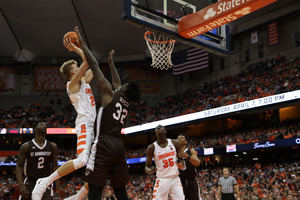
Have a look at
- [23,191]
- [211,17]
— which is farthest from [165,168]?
[211,17]

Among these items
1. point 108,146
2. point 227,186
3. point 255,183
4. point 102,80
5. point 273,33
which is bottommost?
point 255,183

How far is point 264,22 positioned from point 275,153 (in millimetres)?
11278

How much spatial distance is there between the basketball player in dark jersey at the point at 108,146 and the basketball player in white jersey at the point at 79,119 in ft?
1.59

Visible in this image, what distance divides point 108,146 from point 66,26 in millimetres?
27256

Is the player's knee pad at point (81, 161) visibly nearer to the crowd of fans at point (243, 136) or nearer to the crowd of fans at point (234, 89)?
the crowd of fans at point (243, 136)

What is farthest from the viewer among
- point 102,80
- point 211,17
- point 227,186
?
point 227,186

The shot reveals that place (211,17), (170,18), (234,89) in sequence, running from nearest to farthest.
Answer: (211,17) < (170,18) < (234,89)

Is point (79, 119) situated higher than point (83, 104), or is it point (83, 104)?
point (83, 104)

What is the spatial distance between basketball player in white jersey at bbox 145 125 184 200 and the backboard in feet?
11.7

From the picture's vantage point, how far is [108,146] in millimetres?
3922

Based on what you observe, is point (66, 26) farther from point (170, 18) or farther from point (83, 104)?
point (83, 104)

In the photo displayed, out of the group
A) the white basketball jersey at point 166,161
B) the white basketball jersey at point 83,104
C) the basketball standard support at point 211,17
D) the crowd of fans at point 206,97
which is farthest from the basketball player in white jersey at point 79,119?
the crowd of fans at point 206,97

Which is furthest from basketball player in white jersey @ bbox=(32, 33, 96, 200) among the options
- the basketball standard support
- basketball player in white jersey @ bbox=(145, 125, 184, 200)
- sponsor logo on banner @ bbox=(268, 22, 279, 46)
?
sponsor logo on banner @ bbox=(268, 22, 279, 46)

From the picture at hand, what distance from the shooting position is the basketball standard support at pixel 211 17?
26.7 ft
